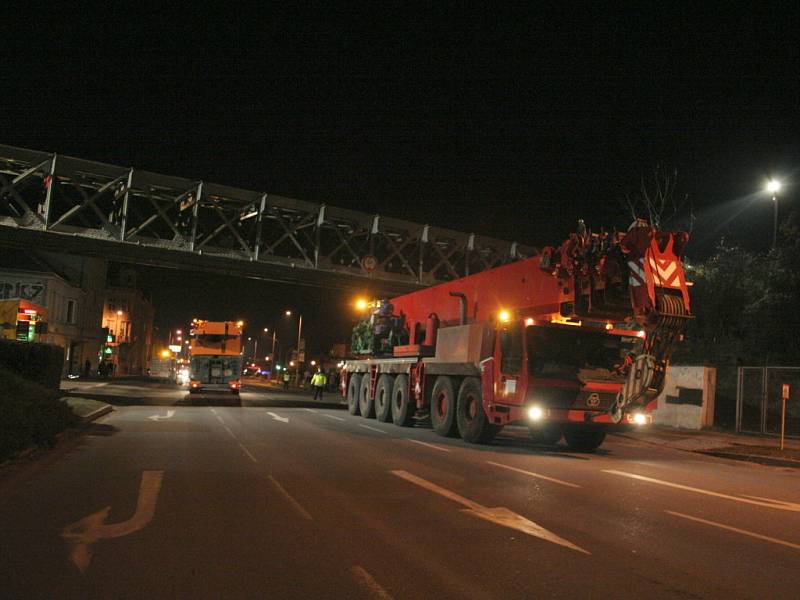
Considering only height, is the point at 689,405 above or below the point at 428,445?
above

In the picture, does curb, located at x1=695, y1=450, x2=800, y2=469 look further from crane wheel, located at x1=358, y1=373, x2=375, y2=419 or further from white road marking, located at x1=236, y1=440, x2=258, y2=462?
white road marking, located at x1=236, y1=440, x2=258, y2=462

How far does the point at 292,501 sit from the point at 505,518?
101 inches

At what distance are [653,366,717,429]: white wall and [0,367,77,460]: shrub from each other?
17.9 meters

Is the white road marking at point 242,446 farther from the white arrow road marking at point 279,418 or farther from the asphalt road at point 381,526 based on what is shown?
the white arrow road marking at point 279,418

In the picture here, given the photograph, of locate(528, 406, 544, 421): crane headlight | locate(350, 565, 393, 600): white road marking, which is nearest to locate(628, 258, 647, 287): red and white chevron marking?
locate(528, 406, 544, 421): crane headlight

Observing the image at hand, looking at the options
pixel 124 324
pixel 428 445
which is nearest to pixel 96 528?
pixel 428 445

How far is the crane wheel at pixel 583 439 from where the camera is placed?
17.0 m

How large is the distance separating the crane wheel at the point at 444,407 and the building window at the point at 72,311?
5142 cm

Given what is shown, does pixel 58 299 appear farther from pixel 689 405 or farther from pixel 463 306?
pixel 689 405

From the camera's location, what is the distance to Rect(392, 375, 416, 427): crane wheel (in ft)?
69.8

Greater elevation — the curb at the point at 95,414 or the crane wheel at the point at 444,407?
the crane wheel at the point at 444,407

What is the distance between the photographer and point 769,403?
84.6 ft

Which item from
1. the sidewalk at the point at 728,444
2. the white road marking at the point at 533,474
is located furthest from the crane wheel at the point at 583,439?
the white road marking at the point at 533,474

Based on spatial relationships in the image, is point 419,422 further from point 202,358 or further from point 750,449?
point 202,358
